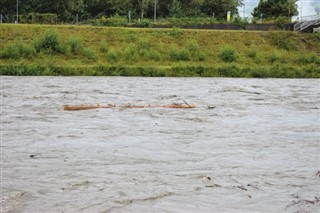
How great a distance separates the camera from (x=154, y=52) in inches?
1449

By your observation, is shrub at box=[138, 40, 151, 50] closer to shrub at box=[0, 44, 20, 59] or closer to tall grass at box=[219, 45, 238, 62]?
tall grass at box=[219, 45, 238, 62]

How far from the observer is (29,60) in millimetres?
33688

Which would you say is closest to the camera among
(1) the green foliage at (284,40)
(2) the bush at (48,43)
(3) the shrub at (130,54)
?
(3) the shrub at (130,54)

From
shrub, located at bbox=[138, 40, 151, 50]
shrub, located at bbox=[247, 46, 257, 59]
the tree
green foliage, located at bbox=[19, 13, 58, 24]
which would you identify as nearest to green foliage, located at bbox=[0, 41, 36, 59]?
shrub, located at bbox=[138, 40, 151, 50]

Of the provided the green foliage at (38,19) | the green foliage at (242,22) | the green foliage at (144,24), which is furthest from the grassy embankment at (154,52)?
the green foliage at (38,19)

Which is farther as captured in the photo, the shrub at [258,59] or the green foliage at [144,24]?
the green foliage at [144,24]

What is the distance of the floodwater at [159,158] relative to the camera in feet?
20.1

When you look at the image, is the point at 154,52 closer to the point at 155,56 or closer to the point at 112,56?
the point at 155,56

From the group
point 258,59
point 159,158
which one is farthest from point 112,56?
point 159,158

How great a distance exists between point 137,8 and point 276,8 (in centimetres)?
1789

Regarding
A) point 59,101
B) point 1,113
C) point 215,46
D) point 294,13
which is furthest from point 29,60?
point 294,13

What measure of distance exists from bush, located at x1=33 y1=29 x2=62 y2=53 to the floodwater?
19619 mm

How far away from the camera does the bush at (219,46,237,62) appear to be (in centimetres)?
3688

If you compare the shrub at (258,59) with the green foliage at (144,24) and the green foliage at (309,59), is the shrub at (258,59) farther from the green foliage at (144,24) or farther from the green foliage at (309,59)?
the green foliage at (144,24)
